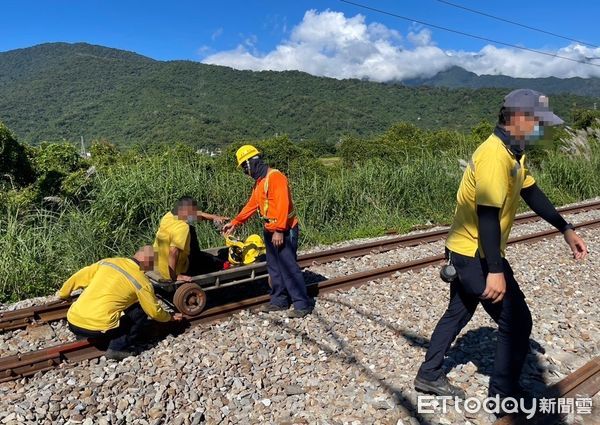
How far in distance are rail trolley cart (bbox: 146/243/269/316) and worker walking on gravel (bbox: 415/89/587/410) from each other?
2477 mm

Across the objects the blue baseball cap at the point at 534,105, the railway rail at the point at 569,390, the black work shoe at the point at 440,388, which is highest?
the blue baseball cap at the point at 534,105

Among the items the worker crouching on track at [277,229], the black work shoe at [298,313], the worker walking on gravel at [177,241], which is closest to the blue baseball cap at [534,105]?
the worker crouching on track at [277,229]

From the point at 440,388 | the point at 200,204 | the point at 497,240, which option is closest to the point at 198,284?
the point at 440,388

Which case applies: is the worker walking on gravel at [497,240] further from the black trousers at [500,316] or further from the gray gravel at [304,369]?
the gray gravel at [304,369]

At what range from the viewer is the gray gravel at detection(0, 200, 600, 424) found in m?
3.57

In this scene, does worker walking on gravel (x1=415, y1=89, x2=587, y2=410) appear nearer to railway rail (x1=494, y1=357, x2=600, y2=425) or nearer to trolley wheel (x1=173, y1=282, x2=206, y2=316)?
railway rail (x1=494, y1=357, x2=600, y2=425)

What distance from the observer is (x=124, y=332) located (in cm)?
450

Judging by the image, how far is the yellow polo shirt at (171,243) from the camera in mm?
5172

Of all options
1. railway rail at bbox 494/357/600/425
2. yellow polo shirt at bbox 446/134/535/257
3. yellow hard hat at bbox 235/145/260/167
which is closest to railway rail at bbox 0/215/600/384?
railway rail at bbox 494/357/600/425

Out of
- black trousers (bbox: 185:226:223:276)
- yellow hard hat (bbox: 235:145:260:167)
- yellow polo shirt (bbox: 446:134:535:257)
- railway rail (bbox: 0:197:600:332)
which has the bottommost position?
railway rail (bbox: 0:197:600:332)

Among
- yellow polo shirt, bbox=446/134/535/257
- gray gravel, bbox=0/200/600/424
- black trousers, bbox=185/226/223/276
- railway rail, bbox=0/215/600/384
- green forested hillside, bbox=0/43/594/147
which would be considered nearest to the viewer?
yellow polo shirt, bbox=446/134/535/257

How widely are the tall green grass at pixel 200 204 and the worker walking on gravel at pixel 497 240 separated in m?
5.17

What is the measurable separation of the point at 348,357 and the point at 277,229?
1542mm

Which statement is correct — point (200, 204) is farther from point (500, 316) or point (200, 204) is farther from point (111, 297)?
point (500, 316)
